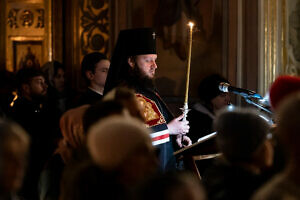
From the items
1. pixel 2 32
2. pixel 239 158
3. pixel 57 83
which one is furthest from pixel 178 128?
pixel 2 32

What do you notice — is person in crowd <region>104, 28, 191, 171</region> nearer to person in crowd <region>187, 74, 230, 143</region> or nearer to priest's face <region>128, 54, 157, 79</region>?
priest's face <region>128, 54, 157, 79</region>

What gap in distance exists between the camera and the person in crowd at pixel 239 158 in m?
1.81

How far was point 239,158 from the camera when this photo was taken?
1858 millimetres

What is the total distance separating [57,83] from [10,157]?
571 cm

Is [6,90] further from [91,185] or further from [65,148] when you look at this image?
[91,185]

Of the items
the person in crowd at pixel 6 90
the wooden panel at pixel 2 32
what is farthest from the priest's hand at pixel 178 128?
the wooden panel at pixel 2 32

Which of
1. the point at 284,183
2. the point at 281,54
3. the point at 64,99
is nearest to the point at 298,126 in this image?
the point at 284,183

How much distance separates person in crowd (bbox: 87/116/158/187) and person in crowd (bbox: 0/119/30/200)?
0.24 metres

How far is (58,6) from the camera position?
309 inches

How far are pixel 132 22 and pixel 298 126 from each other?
5.64 m

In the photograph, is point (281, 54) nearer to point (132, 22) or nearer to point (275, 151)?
point (132, 22)

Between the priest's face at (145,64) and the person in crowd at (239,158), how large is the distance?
84.9 inches

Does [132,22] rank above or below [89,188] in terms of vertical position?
above

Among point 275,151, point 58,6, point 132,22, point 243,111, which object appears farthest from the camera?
point 58,6
